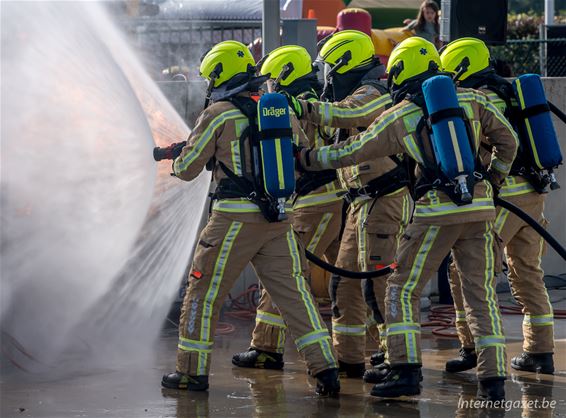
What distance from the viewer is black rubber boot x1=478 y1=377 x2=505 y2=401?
6535 millimetres

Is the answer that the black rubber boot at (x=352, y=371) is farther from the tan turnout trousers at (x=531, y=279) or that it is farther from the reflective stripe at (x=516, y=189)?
the reflective stripe at (x=516, y=189)

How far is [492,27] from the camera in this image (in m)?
10.4

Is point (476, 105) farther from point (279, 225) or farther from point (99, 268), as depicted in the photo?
point (99, 268)

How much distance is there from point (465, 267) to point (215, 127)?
158 cm

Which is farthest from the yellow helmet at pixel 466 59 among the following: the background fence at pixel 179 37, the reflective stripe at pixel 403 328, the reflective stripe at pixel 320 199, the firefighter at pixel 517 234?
the background fence at pixel 179 37

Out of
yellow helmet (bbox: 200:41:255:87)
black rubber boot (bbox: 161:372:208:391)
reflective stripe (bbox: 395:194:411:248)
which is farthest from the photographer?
reflective stripe (bbox: 395:194:411:248)

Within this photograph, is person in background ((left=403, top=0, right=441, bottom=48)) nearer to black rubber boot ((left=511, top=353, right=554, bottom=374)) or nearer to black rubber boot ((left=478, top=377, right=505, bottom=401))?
black rubber boot ((left=511, top=353, right=554, bottom=374))

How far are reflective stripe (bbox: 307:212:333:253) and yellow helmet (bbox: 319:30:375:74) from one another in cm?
93

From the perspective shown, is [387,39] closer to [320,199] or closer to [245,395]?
[320,199]

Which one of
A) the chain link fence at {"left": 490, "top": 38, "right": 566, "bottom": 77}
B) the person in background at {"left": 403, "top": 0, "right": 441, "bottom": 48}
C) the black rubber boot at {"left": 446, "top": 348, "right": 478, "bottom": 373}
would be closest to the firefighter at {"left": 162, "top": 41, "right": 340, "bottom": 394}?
the black rubber boot at {"left": 446, "top": 348, "right": 478, "bottom": 373}

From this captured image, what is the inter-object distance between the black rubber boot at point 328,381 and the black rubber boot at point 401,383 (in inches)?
9.8

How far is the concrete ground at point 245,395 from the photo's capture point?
6445 mm

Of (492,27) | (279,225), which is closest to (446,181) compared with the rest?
(279,225)

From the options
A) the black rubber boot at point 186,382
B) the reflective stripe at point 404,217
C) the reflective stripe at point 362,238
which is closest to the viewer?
the black rubber boot at point 186,382
